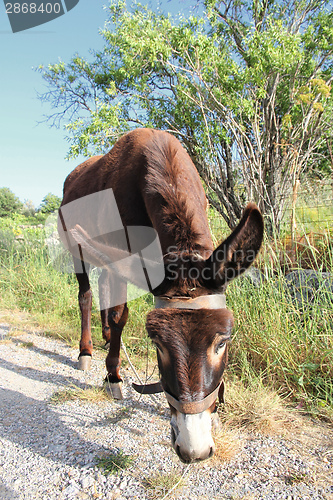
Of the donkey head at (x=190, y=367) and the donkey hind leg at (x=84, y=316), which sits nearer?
the donkey head at (x=190, y=367)

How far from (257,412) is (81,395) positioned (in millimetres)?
1756

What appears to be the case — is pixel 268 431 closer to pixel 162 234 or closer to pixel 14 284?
pixel 162 234

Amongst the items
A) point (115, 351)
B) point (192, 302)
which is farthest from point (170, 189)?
point (115, 351)

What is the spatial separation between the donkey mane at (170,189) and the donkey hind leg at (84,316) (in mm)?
2455

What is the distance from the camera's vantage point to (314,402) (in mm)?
3025

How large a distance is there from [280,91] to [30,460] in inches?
342

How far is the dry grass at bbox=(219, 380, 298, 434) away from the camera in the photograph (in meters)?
2.78

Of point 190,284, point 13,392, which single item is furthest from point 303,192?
point 13,392

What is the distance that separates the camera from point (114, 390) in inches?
133

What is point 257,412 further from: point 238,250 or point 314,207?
point 314,207

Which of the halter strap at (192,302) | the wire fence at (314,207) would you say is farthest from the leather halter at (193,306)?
Answer: the wire fence at (314,207)

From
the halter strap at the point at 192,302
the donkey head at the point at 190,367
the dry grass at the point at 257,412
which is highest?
the halter strap at the point at 192,302

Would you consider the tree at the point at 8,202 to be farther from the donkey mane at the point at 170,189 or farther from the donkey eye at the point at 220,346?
the donkey eye at the point at 220,346

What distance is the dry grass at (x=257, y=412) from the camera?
2781mm
